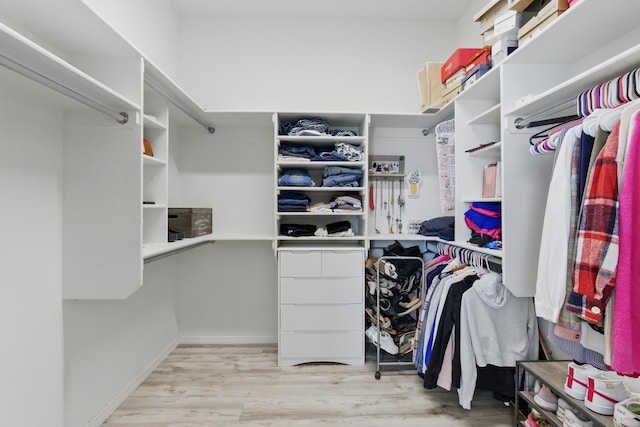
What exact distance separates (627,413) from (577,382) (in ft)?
0.69

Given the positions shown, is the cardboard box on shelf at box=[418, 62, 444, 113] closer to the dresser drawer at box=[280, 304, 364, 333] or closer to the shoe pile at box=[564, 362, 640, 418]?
the dresser drawer at box=[280, 304, 364, 333]

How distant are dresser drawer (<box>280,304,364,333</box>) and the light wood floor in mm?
314

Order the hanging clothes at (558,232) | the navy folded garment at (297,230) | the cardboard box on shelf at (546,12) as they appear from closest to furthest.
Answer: the hanging clothes at (558,232) → the cardboard box on shelf at (546,12) → the navy folded garment at (297,230)

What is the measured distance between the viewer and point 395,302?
2.37 m

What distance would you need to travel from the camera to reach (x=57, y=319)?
154cm

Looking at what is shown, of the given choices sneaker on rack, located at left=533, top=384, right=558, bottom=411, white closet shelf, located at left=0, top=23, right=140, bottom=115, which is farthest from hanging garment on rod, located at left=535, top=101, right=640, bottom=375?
white closet shelf, located at left=0, top=23, right=140, bottom=115

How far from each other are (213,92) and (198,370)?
7.90 ft

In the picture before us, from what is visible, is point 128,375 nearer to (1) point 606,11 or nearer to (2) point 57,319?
(2) point 57,319

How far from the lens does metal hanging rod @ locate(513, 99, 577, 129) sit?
1.34 metres

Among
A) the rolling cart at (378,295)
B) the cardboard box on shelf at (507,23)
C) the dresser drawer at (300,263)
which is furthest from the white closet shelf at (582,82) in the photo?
the dresser drawer at (300,263)

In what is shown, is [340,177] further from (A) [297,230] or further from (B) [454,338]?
(B) [454,338]

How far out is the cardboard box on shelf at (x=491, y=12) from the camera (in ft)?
5.70

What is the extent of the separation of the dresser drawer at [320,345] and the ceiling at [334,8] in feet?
9.13

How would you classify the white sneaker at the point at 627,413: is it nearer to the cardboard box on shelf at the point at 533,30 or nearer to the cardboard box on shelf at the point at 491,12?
the cardboard box on shelf at the point at 533,30
